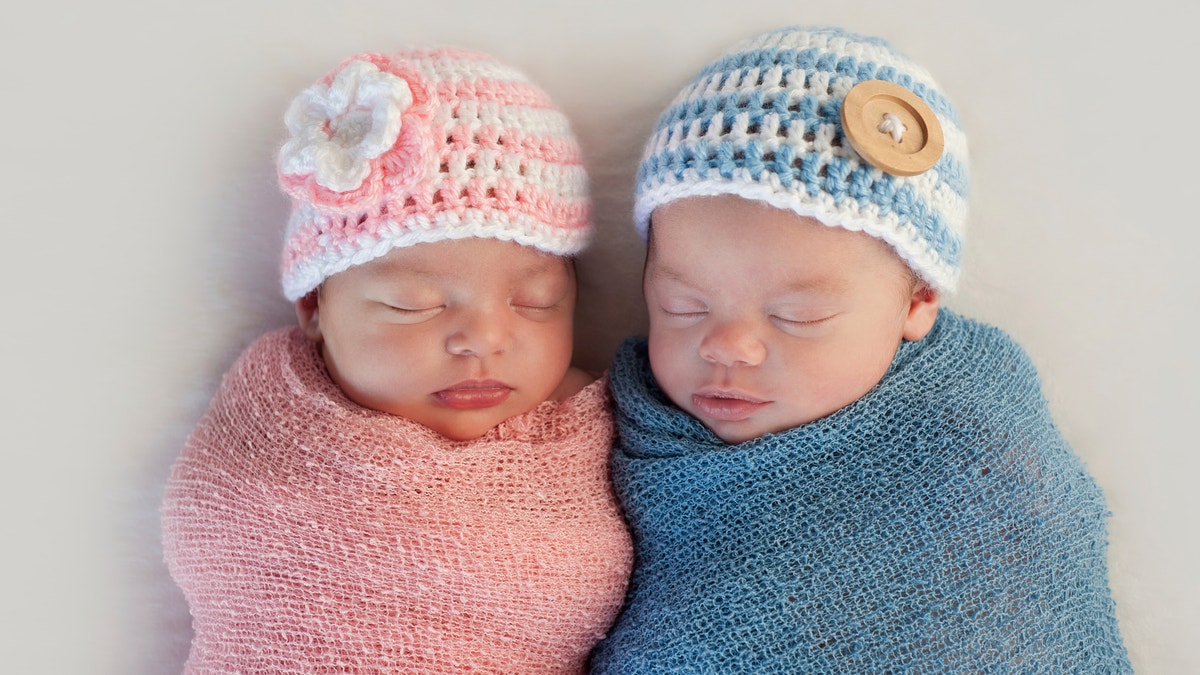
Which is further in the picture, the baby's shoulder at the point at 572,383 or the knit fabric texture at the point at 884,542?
the baby's shoulder at the point at 572,383

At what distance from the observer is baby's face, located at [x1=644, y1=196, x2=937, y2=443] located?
1283 mm

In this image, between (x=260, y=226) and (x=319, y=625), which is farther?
(x=260, y=226)

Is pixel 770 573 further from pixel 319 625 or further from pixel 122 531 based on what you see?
pixel 122 531

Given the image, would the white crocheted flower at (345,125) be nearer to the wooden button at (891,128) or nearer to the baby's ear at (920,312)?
the wooden button at (891,128)

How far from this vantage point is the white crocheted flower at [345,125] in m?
1.30

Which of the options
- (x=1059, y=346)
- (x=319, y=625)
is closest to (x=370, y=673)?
A: (x=319, y=625)

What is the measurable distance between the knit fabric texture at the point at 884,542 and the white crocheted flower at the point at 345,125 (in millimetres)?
606

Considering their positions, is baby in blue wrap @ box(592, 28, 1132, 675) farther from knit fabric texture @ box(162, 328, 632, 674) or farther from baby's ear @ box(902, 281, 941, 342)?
knit fabric texture @ box(162, 328, 632, 674)

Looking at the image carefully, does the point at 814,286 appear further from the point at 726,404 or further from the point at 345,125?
the point at 345,125

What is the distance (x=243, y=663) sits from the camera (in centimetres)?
136

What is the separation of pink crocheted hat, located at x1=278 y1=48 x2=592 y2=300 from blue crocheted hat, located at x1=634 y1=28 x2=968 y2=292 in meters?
0.19

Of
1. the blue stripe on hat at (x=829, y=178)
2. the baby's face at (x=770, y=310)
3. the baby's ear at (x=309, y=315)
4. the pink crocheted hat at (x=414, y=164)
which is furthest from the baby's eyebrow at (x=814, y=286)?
the baby's ear at (x=309, y=315)

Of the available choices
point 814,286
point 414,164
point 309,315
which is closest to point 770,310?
point 814,286

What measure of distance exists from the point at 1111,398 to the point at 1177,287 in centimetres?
22
